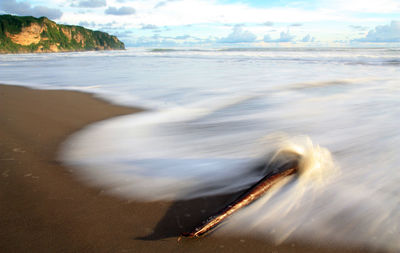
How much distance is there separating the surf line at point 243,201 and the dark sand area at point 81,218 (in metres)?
0.05

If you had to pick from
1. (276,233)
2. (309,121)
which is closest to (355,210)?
(276,233)

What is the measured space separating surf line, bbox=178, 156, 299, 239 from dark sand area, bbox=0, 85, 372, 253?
0.17ft

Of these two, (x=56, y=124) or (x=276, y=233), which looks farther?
(x=56, y=124)

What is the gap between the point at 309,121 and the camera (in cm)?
399

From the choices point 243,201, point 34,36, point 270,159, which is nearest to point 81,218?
point 243,201

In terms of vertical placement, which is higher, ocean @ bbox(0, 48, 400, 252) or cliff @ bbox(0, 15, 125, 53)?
cliff @ bbox(0, 15, 125, 53)

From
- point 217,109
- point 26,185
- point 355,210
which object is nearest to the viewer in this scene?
point 355,210

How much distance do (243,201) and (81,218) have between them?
0.92m

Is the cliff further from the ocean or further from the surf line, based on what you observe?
the surf line

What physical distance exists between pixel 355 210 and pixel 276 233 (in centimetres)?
56

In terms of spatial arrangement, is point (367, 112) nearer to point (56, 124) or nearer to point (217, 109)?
point (217, 109)

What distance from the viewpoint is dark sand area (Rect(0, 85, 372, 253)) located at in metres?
1.42

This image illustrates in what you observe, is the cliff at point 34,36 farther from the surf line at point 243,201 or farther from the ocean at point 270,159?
the surf line at point 243,201

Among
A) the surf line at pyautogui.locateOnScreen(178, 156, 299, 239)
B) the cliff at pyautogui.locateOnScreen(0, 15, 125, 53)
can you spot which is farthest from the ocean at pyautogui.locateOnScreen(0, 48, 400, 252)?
the cliff at pyautogui.locateOnScreen(0, 15, 125, 53)
